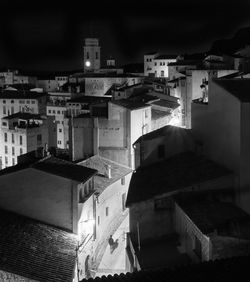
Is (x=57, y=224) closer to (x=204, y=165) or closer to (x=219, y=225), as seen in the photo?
(x=204, y=165)

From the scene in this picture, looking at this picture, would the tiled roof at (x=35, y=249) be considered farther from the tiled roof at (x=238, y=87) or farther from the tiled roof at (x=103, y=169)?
the tiled roof at (x=238, y=87)

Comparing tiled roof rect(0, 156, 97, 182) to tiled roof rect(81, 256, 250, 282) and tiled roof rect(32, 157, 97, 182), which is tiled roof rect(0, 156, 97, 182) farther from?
tiled roof rect(81, 256, 250, 282)

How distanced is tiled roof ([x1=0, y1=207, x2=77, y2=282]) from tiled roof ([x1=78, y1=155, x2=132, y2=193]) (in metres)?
3.94

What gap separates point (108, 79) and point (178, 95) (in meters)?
13.9

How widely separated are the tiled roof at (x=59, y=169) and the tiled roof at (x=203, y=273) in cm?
578

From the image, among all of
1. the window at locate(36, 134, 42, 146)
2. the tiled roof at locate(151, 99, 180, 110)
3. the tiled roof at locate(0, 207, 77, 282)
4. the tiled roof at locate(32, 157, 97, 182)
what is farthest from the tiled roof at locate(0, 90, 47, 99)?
the tiled roof at locate(0, 207, 77, 282)

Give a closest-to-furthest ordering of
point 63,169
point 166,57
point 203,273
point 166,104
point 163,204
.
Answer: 1. point 203,273
2. point 163,204
3. point 63,169
4. point 166,104
5. point 166,57

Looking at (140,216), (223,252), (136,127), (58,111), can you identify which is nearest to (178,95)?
(136,127)

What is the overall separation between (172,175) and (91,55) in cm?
5295

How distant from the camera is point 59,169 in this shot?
14.2m

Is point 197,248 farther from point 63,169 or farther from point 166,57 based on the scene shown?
point 166,57

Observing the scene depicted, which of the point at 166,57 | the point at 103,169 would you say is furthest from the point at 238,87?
the point at 166,57

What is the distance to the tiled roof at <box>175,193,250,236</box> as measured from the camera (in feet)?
31.2

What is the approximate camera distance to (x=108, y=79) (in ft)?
153
